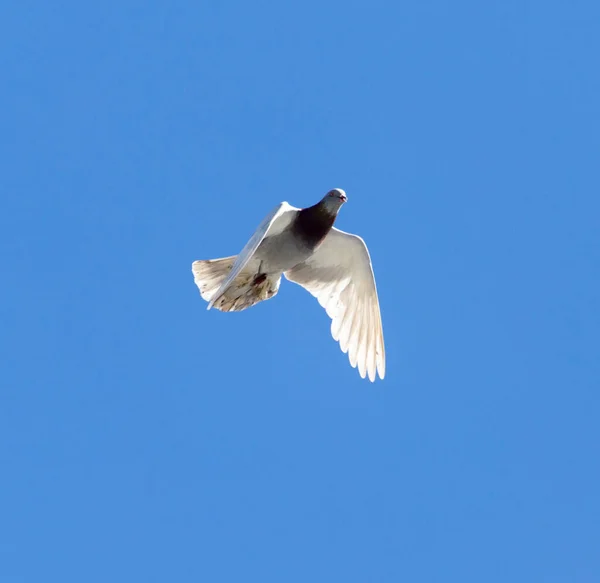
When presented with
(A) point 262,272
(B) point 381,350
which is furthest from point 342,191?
(B) point 381,350

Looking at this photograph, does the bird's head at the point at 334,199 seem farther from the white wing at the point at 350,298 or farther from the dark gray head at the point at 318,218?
the white wing at the point at 350,298

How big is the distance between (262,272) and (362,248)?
5.04 ft

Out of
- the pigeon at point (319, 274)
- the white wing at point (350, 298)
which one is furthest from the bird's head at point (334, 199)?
the white wing at point (350, 298)

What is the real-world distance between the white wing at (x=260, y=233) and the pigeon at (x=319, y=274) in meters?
0.02

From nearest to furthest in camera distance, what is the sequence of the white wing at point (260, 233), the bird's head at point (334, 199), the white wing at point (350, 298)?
the white wing at point (260, 233)
the bird's head at point (334, 199)
the white wing at point (350, 298)

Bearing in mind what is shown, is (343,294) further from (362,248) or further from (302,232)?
(302,232)

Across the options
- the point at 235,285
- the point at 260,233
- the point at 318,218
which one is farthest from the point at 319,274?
the point at 260,233

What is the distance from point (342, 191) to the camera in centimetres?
1341

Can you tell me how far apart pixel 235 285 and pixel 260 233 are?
203 centimetres

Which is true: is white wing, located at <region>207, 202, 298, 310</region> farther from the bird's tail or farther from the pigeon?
the bird's tail

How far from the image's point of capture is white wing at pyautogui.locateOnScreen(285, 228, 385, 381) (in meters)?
14.8

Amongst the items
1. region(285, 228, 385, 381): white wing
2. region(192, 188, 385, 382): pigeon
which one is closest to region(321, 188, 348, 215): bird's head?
region(192, 188, 385, 382): pigeon

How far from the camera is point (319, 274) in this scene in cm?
1500

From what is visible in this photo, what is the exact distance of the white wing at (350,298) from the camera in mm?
14812
